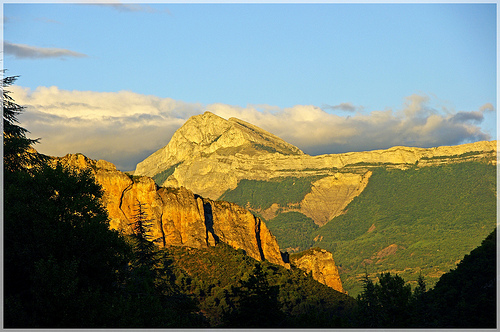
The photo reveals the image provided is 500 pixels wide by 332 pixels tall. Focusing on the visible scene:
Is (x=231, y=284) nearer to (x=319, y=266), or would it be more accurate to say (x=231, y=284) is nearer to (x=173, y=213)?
(x=173, y=213)

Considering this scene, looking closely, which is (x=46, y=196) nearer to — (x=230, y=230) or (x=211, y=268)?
(x=211, y=268)

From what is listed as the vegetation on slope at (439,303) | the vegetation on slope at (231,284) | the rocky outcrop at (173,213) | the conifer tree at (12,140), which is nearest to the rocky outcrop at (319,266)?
the vegetation on slope at (231,284)

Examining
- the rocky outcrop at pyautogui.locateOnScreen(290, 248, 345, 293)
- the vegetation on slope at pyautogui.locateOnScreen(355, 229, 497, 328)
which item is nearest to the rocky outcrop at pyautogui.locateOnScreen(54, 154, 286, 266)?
the rocky outcrop at pyautogui.locateOnScreen(290, 248, 345, 293)

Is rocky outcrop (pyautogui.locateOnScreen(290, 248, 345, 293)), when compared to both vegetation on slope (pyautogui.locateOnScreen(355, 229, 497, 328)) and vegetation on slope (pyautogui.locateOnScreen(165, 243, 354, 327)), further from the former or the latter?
vegetation on slope (pyautogui.locateOnScreen(355, 229, 497, 328))

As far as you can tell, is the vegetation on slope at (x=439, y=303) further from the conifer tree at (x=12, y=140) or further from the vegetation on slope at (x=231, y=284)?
the conifer tree at (x=12, y=140)

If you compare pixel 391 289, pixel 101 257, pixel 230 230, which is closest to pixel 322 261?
pixel 230 230

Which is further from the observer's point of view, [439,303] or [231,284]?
[231,284]

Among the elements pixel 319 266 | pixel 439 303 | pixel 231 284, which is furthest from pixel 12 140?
pixel 319 266
